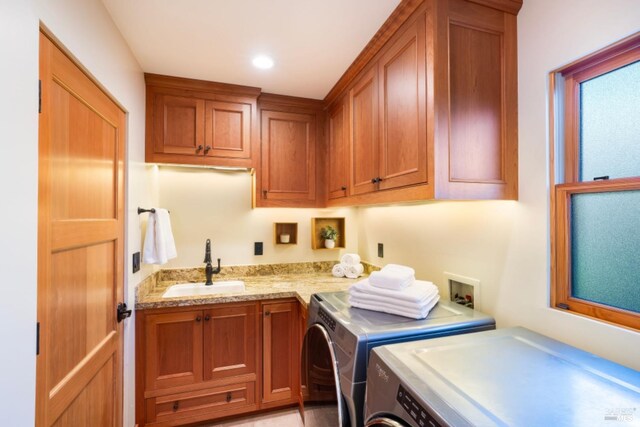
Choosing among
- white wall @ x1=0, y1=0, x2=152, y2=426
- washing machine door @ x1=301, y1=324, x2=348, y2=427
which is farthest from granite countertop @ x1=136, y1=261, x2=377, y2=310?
white wall @ x1=0, y1=0, x2=152, y2=426

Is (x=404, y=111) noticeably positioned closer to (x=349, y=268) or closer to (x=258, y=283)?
(x=349, y=268)

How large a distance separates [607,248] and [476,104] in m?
0.70

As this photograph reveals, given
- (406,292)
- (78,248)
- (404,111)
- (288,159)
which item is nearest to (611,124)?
(404,111)

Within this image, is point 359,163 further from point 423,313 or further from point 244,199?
point 244,199

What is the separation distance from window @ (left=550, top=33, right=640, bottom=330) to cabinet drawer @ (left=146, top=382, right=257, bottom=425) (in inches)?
73.0

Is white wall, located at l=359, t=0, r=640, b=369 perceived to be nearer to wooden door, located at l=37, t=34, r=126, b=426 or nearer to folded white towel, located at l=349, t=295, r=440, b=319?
folded white towel, located at l=349, t=295, r=440, b=319

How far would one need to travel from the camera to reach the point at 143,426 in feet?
5.76

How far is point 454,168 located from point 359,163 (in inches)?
28.6

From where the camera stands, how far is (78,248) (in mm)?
1157

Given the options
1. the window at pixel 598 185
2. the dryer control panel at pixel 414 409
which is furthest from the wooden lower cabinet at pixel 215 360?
the window at pixel 598 185

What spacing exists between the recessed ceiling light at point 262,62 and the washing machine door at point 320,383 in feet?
5.17

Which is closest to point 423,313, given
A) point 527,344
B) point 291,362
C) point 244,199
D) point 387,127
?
point 527,344

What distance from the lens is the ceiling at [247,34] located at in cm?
134

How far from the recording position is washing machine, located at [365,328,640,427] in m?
0.66
